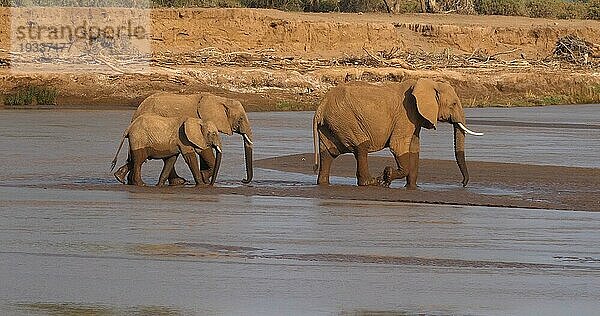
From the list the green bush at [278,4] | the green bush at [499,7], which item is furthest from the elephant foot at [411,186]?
the green bush at [499,7]

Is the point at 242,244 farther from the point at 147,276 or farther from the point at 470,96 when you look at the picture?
the point at 470,96

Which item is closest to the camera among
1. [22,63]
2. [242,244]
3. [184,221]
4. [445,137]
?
[242,244]

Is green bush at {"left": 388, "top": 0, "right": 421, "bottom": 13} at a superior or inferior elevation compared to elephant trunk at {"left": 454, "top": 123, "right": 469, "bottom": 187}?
inferior

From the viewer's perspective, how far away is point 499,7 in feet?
235

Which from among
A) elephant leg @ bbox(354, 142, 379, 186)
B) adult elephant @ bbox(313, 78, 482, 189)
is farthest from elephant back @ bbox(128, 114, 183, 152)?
elephant leg @ bbox(354, 142, 379, 186)

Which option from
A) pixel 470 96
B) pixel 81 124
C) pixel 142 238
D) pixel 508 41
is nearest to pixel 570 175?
pixel 142 238

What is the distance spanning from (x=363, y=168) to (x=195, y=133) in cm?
233

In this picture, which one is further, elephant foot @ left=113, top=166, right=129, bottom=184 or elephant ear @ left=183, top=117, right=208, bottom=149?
elephant foot @ left=113, top=166, right=129, bottom=184

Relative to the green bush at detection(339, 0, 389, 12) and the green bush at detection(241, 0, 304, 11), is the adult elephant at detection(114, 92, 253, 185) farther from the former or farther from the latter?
Result: the green bush at detection(339, 0, 389, 12)

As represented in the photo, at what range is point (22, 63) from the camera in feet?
149

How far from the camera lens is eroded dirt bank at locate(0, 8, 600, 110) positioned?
143 ft

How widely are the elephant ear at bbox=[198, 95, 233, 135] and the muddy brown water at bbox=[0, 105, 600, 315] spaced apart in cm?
83

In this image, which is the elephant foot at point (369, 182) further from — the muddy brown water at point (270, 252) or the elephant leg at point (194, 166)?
the elephant leg at point (194, 166)

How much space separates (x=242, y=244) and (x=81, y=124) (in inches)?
787
